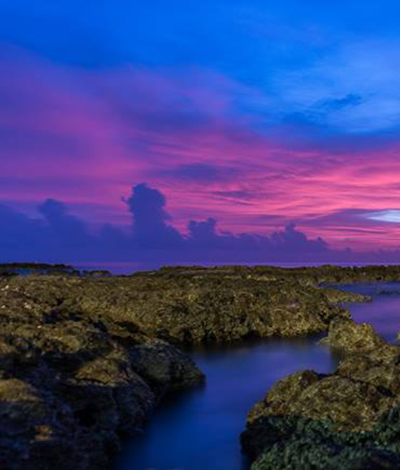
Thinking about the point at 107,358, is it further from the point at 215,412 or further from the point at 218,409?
the point at 218,409

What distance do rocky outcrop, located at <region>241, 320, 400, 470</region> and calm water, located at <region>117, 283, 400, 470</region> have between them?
3.31 ft

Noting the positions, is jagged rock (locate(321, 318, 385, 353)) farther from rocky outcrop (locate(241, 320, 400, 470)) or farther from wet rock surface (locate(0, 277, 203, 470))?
rocky outcrop (locate(241, 320, 400, 470))

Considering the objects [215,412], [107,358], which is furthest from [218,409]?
[107,358]

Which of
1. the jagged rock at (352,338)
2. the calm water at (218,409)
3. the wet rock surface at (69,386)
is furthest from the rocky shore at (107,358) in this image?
the jagged rock at (352,338)

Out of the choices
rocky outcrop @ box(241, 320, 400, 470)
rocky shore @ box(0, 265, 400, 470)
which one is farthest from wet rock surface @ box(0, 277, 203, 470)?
rocky outcrop @ box(241, 320, 400, 470)

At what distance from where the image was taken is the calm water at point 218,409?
12.7 metres

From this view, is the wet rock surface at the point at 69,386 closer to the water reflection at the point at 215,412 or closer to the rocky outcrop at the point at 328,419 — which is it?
the water reflection at the point at 215,412

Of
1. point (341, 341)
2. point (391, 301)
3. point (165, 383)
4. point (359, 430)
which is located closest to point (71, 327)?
point (165, 383)

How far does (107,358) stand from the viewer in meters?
15.0

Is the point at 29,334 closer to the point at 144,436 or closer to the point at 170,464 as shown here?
the point at 144,436

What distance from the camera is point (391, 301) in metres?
54.8

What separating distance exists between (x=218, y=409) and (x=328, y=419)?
5.54 meters

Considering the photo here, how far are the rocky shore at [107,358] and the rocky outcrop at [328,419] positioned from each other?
3.0 inches

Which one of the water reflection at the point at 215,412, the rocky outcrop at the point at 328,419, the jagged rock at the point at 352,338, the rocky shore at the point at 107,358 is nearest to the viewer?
the rocky shore at the point at 107,358
